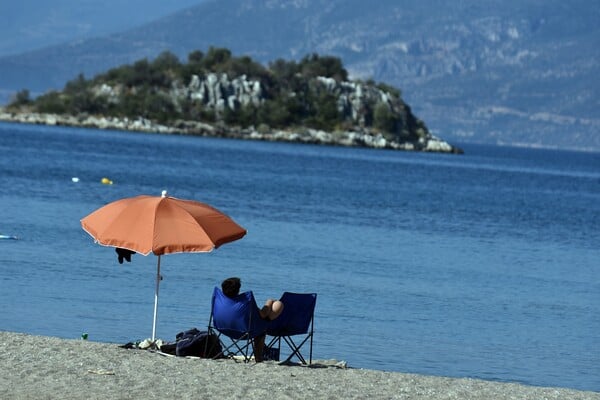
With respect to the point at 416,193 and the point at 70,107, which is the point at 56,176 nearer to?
the point at 416,193

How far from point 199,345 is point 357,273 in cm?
1448

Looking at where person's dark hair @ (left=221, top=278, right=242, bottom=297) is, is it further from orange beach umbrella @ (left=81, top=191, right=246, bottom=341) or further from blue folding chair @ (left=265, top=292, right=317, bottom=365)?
blue folding chair @ (left=265, top=292, right=317, bottom=365)

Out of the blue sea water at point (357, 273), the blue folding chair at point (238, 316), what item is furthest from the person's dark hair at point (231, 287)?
the blue sea water at point (357, 273)

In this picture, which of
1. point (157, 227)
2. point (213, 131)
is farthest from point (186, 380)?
point (213, 131)

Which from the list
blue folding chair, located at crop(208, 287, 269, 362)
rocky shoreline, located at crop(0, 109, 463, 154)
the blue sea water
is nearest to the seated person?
blue folding chair, located at crop(208, 287, 269, 362)

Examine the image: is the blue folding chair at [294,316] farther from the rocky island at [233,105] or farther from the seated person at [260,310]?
the rocky island at [233,105]

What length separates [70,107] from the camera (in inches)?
6663

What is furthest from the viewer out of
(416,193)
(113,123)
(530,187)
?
(113,123)

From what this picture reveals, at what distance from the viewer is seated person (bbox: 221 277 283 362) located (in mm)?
17312

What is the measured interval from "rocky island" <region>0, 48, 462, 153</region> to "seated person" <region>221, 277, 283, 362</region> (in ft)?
485

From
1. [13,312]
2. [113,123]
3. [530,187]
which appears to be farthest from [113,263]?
[113,123]

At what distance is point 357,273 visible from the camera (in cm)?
3175

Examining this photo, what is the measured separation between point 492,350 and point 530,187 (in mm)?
77062

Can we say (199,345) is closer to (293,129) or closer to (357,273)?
(357,273)
